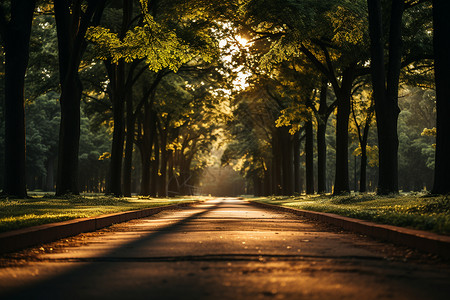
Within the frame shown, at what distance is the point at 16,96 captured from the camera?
19.1 m

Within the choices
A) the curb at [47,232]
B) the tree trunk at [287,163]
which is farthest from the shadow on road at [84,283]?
the tree trunk at [287,163]

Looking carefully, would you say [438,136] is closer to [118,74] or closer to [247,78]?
[118,74]

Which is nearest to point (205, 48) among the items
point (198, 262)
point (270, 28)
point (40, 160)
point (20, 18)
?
point (270, 28)

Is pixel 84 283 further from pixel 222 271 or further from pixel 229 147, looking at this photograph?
pixel 229 147

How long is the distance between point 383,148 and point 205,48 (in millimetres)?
9163

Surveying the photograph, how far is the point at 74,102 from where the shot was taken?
20.7 m

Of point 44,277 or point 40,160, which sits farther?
point 40,160

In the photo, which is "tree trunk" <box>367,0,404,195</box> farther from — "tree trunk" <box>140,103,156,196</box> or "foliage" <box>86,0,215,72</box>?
"tree trunk" <box>140,103,156,196</box>

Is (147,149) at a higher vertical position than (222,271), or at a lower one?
higher

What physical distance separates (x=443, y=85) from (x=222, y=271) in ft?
35.8

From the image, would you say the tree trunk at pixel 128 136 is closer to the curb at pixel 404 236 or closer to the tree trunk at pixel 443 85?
the tree trunk at pixel 443 85

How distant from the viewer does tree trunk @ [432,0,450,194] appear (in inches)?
540

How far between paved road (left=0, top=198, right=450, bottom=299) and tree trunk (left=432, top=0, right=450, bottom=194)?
22.6 feet

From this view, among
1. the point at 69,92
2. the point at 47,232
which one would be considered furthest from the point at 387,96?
the point at 47,232
